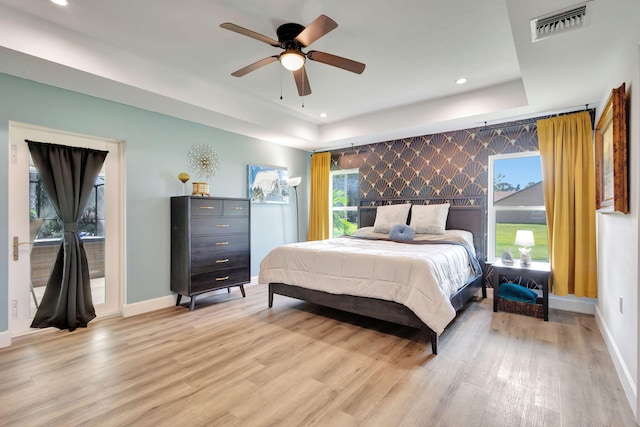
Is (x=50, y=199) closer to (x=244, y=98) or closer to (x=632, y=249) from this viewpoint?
(x=244, y=98)

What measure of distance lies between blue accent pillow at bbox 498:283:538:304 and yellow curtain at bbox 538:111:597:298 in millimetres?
358

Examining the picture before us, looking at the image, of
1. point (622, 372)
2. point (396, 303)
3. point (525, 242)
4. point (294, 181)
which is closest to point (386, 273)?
point (396, 303)

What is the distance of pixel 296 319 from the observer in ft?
11.0

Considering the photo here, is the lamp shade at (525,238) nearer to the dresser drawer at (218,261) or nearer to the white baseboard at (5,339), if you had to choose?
the dresser drawer at (218,261)

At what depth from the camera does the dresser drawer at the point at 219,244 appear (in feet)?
12.1

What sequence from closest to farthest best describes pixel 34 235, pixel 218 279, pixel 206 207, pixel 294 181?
pixel 34 235 < pixel 206 207 < pixel 218 279 < pixel 294 181

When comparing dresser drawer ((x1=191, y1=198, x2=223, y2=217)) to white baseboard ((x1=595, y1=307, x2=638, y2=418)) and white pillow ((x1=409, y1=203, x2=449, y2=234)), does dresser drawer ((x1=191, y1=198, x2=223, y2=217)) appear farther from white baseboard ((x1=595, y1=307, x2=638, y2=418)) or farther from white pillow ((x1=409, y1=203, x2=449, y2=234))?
white baseboard ((x1=595, y1=307, x2=638, y2=418))

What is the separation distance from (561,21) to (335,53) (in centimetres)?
177

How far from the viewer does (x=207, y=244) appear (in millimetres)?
3783

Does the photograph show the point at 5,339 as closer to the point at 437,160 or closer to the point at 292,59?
the point at 292,59

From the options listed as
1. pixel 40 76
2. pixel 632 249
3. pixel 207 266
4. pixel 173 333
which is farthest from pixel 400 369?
pixel 40 76

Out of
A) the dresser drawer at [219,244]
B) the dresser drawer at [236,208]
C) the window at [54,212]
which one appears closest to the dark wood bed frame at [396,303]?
the dresser drawer at [219,244]

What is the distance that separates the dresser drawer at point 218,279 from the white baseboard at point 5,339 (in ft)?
5.11

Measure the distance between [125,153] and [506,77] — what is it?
447cm
